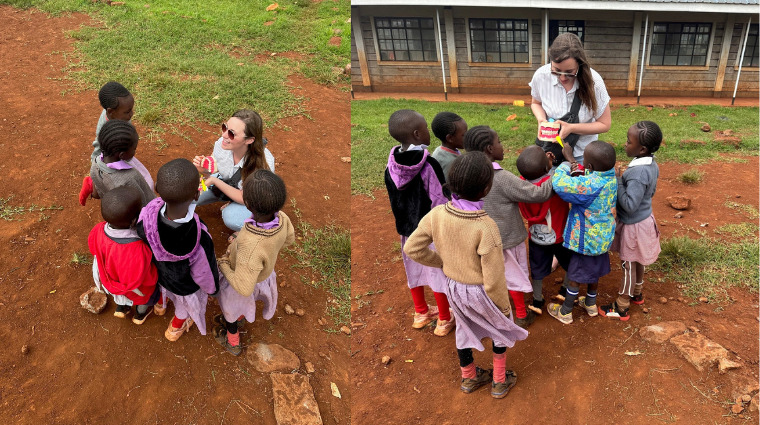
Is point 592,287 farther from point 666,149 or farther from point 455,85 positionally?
point 455,85

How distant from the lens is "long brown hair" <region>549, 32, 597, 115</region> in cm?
360

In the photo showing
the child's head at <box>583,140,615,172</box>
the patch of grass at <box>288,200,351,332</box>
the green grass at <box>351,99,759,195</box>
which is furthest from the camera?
the green grass at <box>351,99,759,195</box>

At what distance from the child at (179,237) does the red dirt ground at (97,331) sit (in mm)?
496

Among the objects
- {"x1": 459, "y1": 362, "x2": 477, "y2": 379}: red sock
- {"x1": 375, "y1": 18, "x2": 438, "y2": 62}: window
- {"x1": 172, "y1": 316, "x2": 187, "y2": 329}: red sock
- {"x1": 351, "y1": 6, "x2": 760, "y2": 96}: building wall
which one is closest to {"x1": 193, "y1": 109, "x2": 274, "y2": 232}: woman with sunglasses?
{"x1": 172, "y1": 316, "x2": 187, "y2": 329}: red sock

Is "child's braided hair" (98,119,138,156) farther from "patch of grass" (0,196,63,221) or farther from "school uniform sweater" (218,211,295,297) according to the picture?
"patch of grass" (0,196,63,221)

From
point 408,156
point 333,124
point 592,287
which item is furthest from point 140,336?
point 333,124

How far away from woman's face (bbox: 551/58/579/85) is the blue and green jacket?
2.00ft

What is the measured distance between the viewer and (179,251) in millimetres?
3037

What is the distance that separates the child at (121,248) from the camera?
310 cm

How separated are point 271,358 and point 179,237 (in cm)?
112

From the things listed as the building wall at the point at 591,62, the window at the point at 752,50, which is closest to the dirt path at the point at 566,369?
the building wall at the point at 591,62

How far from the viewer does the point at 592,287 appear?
12.3 ft

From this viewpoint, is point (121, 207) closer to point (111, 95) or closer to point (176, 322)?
point (176, 322)

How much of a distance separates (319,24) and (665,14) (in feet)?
28.4
